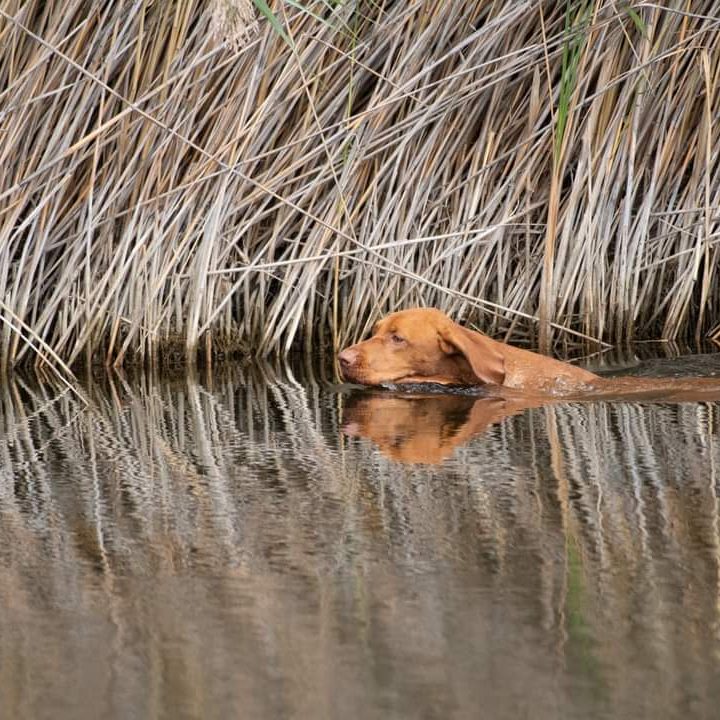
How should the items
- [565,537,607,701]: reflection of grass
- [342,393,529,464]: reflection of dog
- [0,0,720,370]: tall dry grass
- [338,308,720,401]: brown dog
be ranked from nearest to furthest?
[565,537,607,701]: reflection of grass → [342,393,529,464]: reflection of dog → [338,308,720,401]: brown dog → [0,0,720,370]: tall dry grass

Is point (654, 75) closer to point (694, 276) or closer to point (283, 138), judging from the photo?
point (694, 276)

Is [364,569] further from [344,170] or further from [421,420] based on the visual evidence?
[344,170]

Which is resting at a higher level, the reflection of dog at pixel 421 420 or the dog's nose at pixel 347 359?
the dog's nose at pixel 347 359

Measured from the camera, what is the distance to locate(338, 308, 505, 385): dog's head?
17.2 ft

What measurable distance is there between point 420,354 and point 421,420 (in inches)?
32.7

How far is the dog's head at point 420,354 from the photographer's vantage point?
524 centimetres

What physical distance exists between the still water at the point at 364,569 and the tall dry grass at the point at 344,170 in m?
1.48

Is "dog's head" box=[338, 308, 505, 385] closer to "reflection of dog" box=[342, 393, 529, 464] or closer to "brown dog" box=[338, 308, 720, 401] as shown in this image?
"brown dog" box=[338, 308, 720, 401]

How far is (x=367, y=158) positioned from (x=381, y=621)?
3803 millimetres

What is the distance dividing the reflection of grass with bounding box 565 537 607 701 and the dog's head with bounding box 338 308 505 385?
2614 millimetres

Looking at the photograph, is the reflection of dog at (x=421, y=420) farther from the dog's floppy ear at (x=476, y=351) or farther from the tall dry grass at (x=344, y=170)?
the tall dry grass at (x=344, y=170)

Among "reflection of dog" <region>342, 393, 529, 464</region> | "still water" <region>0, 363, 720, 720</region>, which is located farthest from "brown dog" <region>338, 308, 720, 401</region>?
"still water" <region>0, 363, 720, 720</region>

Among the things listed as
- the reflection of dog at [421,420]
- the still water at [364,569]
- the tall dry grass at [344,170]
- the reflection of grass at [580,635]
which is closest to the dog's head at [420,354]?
the reflection of dog at [421,420]

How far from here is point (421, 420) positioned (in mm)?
4555
